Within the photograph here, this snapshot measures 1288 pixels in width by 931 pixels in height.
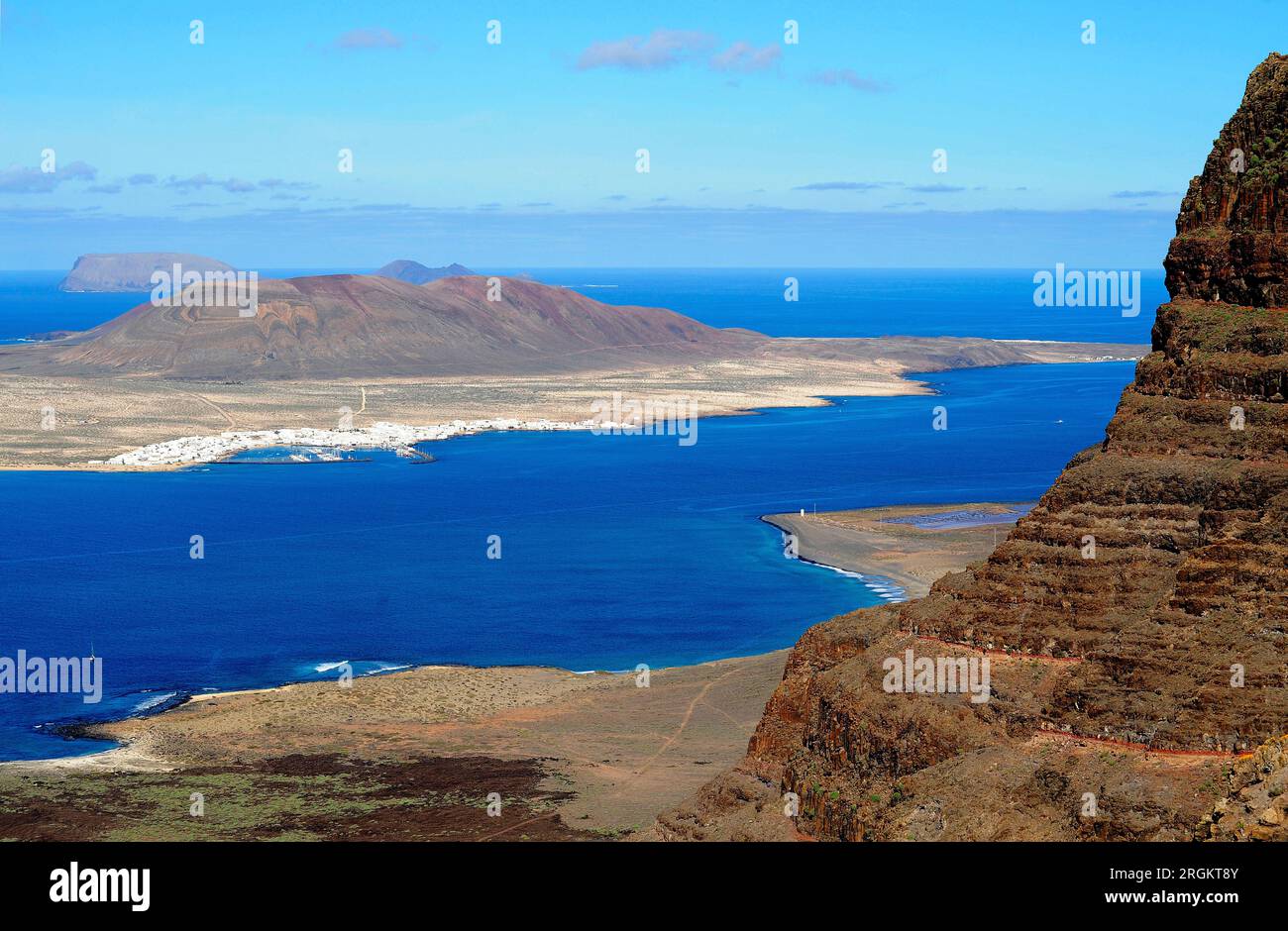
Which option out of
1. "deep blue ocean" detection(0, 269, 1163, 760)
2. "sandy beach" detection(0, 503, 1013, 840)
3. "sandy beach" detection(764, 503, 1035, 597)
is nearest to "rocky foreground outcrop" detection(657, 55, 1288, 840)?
"sandy beach" detection(0, 503, 1013, 840)

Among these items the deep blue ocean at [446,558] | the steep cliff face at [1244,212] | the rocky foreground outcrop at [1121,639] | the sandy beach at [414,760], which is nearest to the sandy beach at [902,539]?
the deep blue ocean at [446,558]

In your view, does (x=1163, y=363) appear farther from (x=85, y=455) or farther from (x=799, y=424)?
(x=799, y=424)

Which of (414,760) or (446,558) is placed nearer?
(414,760)

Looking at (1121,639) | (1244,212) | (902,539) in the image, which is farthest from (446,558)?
(1121,639)

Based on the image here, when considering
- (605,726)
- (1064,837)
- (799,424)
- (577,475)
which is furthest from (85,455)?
(1064,837)

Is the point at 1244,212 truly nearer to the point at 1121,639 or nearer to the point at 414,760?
the point at 1121,639

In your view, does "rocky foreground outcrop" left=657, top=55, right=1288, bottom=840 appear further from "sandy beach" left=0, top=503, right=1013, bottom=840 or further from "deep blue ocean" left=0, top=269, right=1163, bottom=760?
"deep blue ocean" left=0, top=269, right=1163, bottom=760
